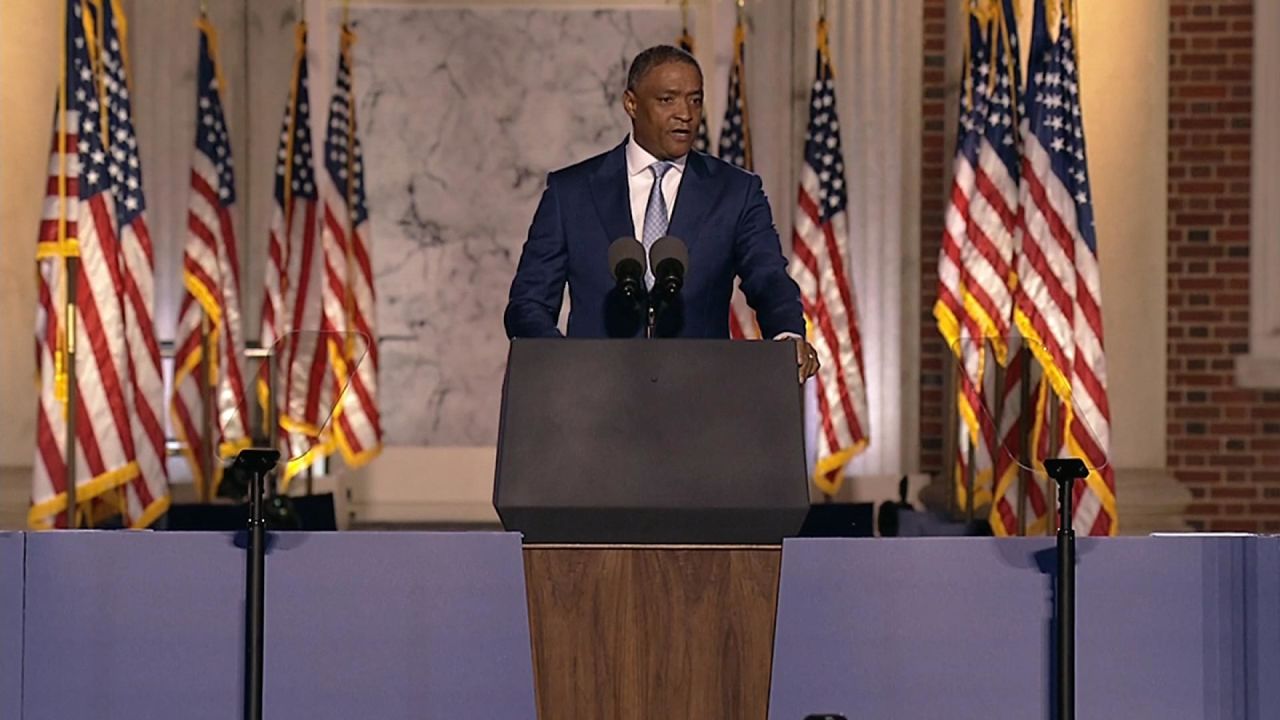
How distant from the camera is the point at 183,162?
8.61m

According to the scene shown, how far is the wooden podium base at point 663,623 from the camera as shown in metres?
2.61

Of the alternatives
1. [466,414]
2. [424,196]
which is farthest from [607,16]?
[466,414]

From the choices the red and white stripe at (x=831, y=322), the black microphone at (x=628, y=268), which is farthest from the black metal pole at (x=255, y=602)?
the red and white stripe at (x=831, y=322)

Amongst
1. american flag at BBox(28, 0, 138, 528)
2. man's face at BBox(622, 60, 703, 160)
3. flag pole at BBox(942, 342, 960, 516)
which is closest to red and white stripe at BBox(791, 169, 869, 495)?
flag pole at BBox(942, 342, 960, 516)

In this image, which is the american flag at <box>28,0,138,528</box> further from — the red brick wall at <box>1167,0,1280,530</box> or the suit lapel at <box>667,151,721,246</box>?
the red brick wall at <box>1167,0,1280,530</box>

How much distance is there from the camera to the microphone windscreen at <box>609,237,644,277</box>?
2.88m

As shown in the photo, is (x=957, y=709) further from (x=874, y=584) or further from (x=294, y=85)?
(x=294, y=85)

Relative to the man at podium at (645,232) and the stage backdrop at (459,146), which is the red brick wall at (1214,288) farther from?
the man at podium at (645,232)

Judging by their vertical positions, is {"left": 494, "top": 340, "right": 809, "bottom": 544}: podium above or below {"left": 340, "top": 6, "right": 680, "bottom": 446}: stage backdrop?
below

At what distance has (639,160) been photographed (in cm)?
389

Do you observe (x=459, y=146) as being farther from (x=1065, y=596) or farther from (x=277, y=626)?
(x=1065, y=596)

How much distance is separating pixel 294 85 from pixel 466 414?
2.13m

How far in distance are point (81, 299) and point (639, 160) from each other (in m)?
3.33

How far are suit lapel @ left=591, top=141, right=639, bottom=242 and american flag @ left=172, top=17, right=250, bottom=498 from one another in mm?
4546
